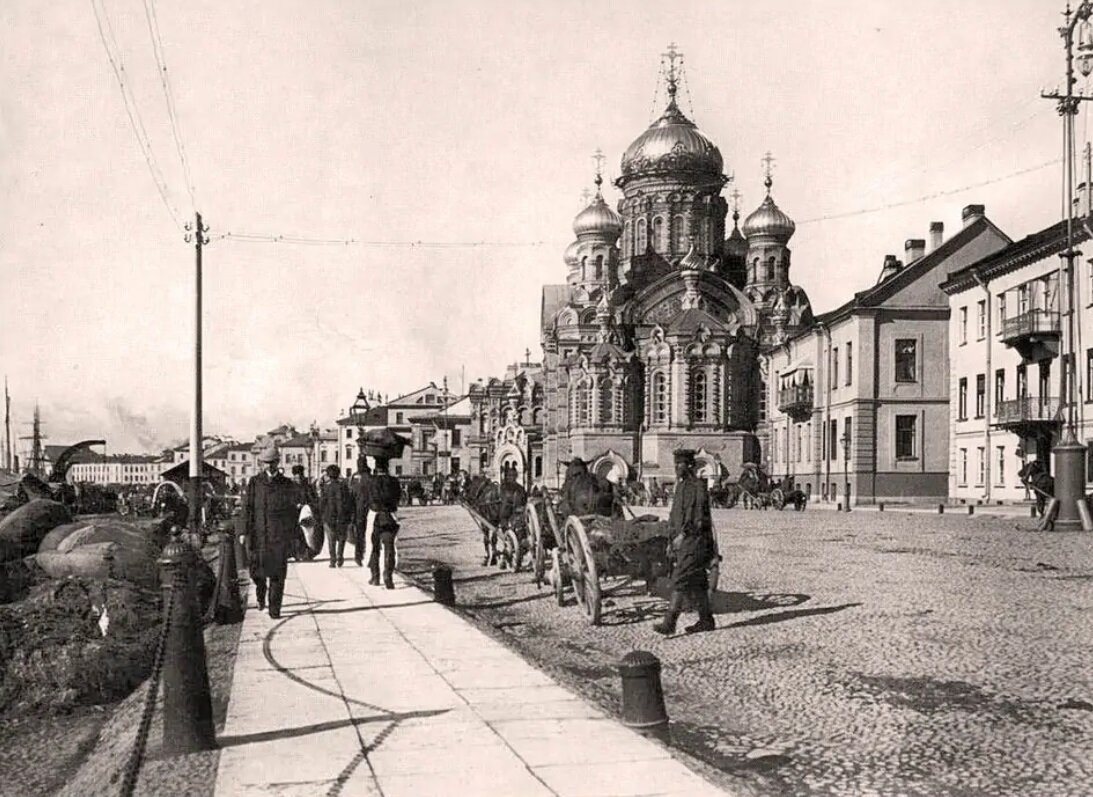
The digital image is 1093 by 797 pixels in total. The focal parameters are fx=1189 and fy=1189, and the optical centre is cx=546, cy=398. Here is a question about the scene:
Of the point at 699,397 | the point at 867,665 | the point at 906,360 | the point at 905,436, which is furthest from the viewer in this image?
the point at 699,397

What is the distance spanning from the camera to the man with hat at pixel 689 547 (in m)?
10.3

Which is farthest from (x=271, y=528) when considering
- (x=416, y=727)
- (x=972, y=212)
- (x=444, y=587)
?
(x=972, y=212)

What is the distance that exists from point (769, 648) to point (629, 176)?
62563 millimetres

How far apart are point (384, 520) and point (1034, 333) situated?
26.4 metres

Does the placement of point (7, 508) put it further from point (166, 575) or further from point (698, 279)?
point (698, 279)

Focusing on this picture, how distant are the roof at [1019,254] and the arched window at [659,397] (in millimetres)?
23033

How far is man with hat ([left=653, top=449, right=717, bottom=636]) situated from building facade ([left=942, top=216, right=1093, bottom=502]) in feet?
76.2

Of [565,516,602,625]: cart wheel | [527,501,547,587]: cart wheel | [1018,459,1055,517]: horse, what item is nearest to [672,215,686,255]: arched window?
[1018,459,1055,517]: horse

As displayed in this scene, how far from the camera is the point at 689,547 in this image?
10.3 m

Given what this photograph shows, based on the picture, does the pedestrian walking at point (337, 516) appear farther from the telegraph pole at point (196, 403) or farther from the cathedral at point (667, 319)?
the cathedral at point (667, 319)

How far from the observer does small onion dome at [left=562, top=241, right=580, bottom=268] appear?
75.6 m

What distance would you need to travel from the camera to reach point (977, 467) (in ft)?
133

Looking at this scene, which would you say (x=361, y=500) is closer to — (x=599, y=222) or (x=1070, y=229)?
(x=1070, y=229)

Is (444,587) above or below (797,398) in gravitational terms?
below
